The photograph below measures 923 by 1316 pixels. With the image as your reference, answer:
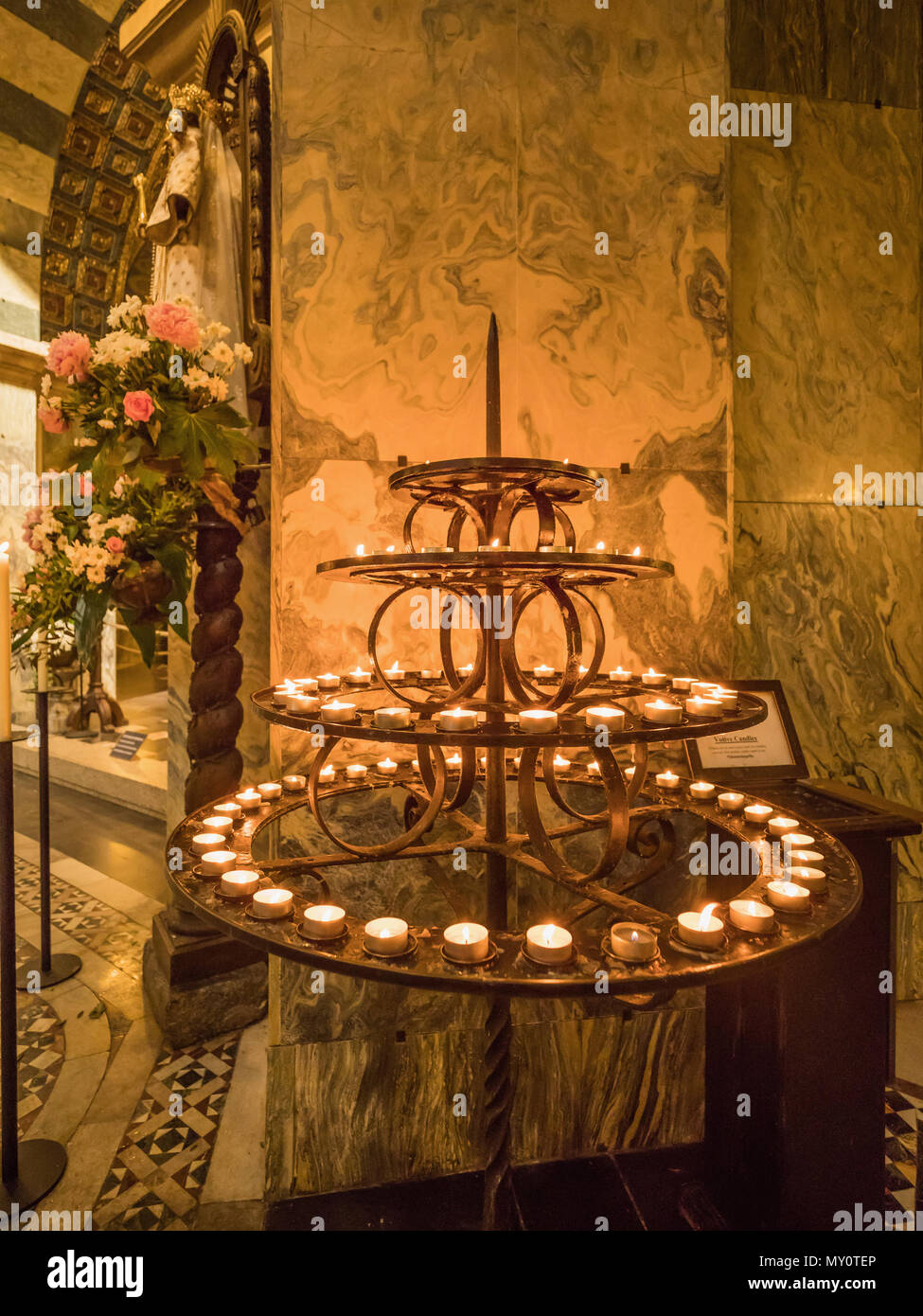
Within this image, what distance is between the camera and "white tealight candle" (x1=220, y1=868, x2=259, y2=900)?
3.10 ft

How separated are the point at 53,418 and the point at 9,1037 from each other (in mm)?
1789

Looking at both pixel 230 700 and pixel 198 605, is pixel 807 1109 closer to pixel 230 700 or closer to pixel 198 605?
pixel 230 700

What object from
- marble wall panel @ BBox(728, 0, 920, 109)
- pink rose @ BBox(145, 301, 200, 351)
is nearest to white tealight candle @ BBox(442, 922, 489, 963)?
pink rose @ BBox(145, 301, 200, 351)

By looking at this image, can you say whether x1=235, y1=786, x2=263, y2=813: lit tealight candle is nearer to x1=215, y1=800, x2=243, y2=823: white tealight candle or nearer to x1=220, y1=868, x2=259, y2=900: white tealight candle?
x1=215, y1=800, x2=243, y2=823: white tealight candle

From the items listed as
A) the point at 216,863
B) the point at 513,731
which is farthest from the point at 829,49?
the point at 216,863

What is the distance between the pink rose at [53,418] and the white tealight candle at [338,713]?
63.4 inches

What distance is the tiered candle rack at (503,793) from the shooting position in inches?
31.5

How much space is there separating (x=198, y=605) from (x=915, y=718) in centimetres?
304

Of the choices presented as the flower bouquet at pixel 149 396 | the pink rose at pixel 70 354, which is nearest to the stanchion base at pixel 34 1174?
the flower bouquet at pixel 149 396

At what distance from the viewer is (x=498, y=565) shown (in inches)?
31.6

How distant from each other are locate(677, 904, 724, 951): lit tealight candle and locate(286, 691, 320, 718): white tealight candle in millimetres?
629

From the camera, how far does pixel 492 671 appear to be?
Answer: 4.07ft

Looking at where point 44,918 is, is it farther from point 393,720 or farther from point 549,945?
point 549,945
